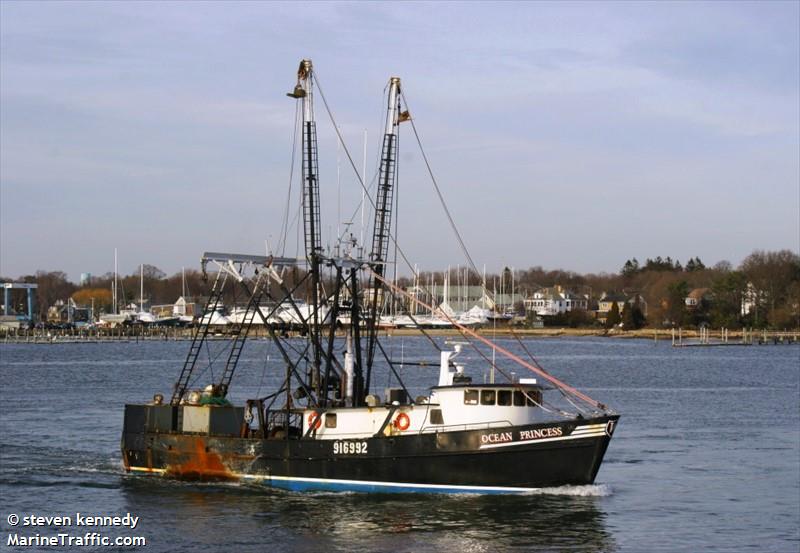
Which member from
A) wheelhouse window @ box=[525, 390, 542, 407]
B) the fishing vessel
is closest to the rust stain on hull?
the fishing vessel

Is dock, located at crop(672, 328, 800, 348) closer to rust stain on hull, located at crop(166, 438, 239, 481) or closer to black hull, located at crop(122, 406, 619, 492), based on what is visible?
rust stain on hull, located at crop(166, 438, 239, 481)

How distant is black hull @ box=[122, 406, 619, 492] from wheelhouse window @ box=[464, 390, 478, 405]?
3.39ft

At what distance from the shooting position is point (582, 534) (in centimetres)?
3459

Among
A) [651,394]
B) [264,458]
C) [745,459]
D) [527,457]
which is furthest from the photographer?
[651,394]

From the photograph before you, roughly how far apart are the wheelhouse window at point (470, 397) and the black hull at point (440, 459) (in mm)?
1034

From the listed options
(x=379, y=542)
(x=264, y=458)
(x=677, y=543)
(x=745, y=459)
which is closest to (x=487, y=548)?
(x=379, y=542)

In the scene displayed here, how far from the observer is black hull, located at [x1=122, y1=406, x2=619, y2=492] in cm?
3700

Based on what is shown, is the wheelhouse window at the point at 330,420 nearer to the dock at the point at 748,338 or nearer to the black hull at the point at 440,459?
the black hull at the point at 440,459

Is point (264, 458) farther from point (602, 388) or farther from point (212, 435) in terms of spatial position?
point (602, 388)

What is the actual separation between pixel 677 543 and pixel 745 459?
16.6 m

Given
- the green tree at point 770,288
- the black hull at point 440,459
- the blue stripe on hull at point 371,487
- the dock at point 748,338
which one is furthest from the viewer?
the green tree at point 770,288

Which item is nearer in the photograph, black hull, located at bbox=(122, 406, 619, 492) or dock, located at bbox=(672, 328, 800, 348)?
black hull, located at bbox=(122, 406, 619, 492)

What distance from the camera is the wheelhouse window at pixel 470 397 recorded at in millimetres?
37750

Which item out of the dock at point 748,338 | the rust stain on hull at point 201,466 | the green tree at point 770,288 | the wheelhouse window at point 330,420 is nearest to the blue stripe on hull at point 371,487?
the wheelhouse window at point 330,420
